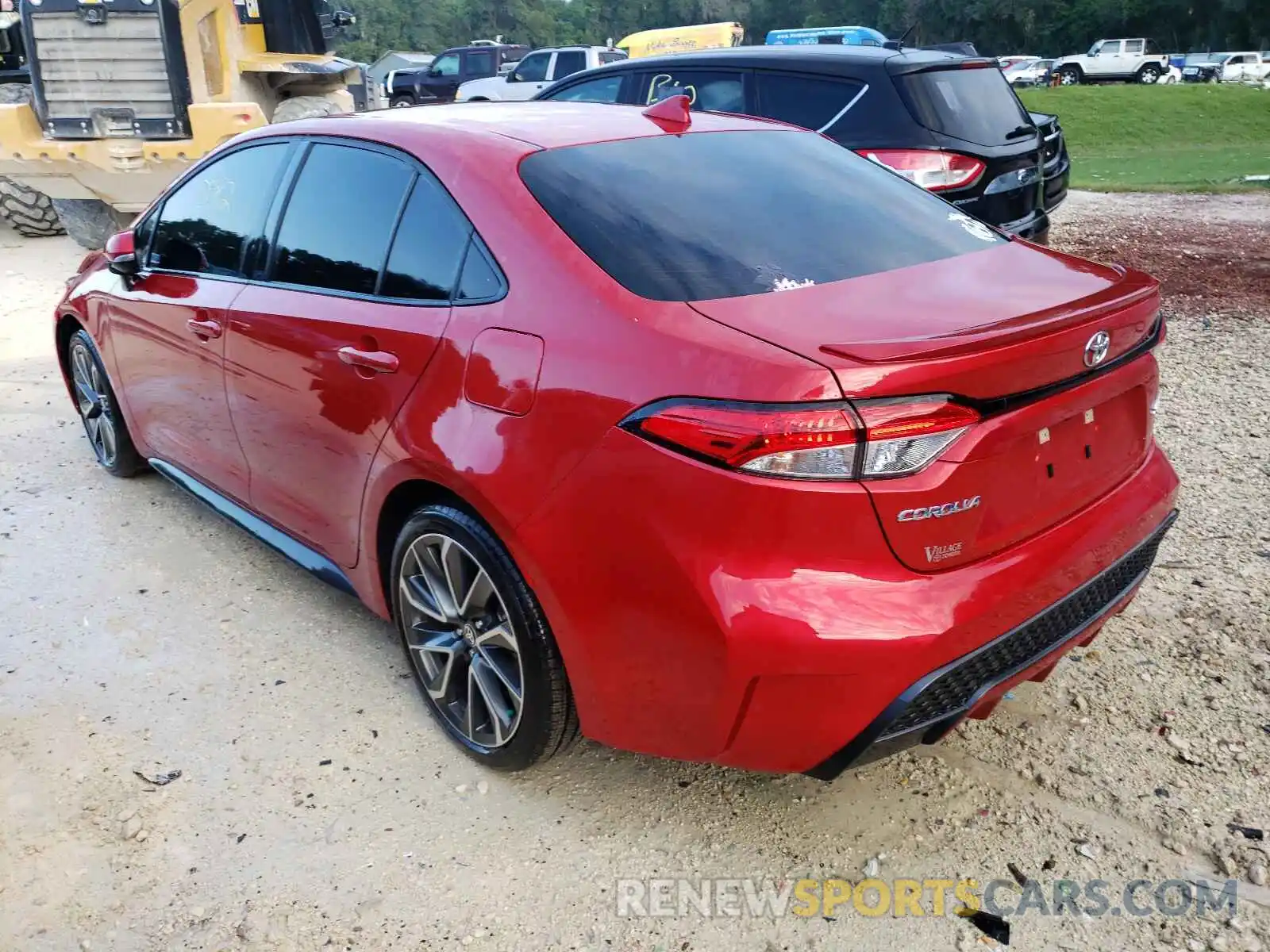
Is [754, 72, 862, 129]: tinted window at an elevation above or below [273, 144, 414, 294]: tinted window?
above

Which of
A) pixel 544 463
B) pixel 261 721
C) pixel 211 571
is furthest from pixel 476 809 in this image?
pixel 211 571

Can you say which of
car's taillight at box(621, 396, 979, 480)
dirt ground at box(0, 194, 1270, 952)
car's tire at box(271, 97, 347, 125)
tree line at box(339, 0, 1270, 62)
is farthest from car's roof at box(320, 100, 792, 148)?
tree line at box(339, 0, 1270, 62)

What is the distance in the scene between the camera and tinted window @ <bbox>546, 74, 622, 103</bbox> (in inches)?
308

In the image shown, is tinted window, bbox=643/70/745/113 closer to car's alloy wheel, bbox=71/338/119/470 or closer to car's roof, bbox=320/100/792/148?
car's roof, bbox=320/100/792/148

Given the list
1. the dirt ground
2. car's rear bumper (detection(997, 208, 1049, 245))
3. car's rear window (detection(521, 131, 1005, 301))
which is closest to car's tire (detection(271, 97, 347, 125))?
car's rear bumper (detection(997, 208, 1049, 245))

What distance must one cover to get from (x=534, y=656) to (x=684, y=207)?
46.4 inches

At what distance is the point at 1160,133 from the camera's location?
2052 centimetres

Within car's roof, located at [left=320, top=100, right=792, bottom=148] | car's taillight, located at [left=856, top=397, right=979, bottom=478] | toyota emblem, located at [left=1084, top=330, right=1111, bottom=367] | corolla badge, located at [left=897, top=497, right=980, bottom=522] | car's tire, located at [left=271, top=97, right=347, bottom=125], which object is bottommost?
corolla badge, located at [left=897, top=497, right=980, bottom=522]

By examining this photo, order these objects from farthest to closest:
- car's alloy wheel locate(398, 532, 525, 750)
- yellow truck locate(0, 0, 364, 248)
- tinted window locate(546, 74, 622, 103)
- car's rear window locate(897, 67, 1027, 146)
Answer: yellow truck locate(0, 0, 364, 248), tinted window locate(546, 74, 622, 103), car's rear window locate(897, 67, 1027, 146), car's alloy wheel locate(398, 532, 525, 750)

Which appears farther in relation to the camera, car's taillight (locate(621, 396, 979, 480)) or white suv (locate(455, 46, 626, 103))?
white suv (locate(455, 46, 626, 103))

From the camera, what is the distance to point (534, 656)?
2.43m

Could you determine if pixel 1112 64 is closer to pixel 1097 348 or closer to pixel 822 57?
pixel 822 57

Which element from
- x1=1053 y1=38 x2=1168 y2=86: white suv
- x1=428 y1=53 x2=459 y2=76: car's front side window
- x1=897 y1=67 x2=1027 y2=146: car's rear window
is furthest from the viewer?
x1=1053 y1=38 x2=1168 y2=86: white suv

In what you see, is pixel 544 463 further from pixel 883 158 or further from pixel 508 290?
pixel 883 158
